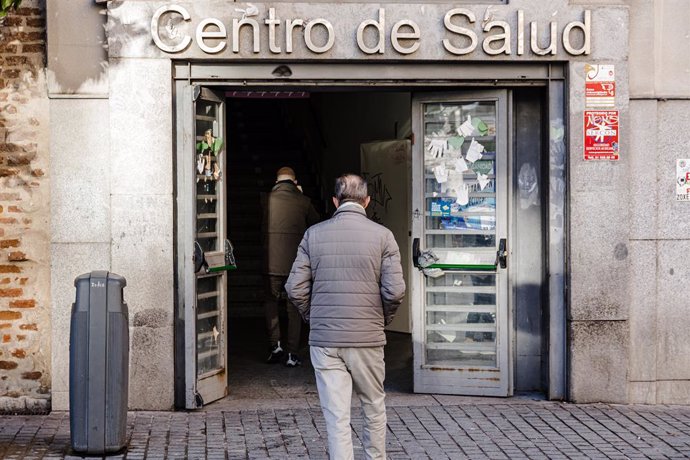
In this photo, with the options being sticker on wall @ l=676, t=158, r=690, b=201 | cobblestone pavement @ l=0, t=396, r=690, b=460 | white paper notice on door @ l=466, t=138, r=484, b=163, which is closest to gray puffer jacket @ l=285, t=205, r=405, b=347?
cobblestone pavement @ l=0, t=396, r=690, b=460

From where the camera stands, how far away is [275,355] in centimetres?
1148

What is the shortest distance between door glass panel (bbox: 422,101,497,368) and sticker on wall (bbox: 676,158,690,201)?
5.07ft

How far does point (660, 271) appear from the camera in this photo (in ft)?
30.8

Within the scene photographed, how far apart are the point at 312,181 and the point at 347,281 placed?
1038 centimetres

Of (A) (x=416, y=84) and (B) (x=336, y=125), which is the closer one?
(A) (x=416, y=84)

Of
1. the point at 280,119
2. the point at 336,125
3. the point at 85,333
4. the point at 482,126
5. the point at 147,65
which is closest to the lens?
the point at 85,333

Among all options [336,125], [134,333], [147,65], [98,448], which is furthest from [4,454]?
[336,125]

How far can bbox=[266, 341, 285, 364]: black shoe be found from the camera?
11.5 metres

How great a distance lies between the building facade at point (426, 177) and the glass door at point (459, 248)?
0.8 inches

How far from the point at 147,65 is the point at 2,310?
91.0 inches

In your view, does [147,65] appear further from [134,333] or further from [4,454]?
[4,454]

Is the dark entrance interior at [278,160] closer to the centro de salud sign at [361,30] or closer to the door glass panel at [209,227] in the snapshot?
the door glass panel at [209,227]

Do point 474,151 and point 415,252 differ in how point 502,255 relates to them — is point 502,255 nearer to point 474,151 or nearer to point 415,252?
point 415,252

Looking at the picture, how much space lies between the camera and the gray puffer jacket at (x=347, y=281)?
6551 millimetres
